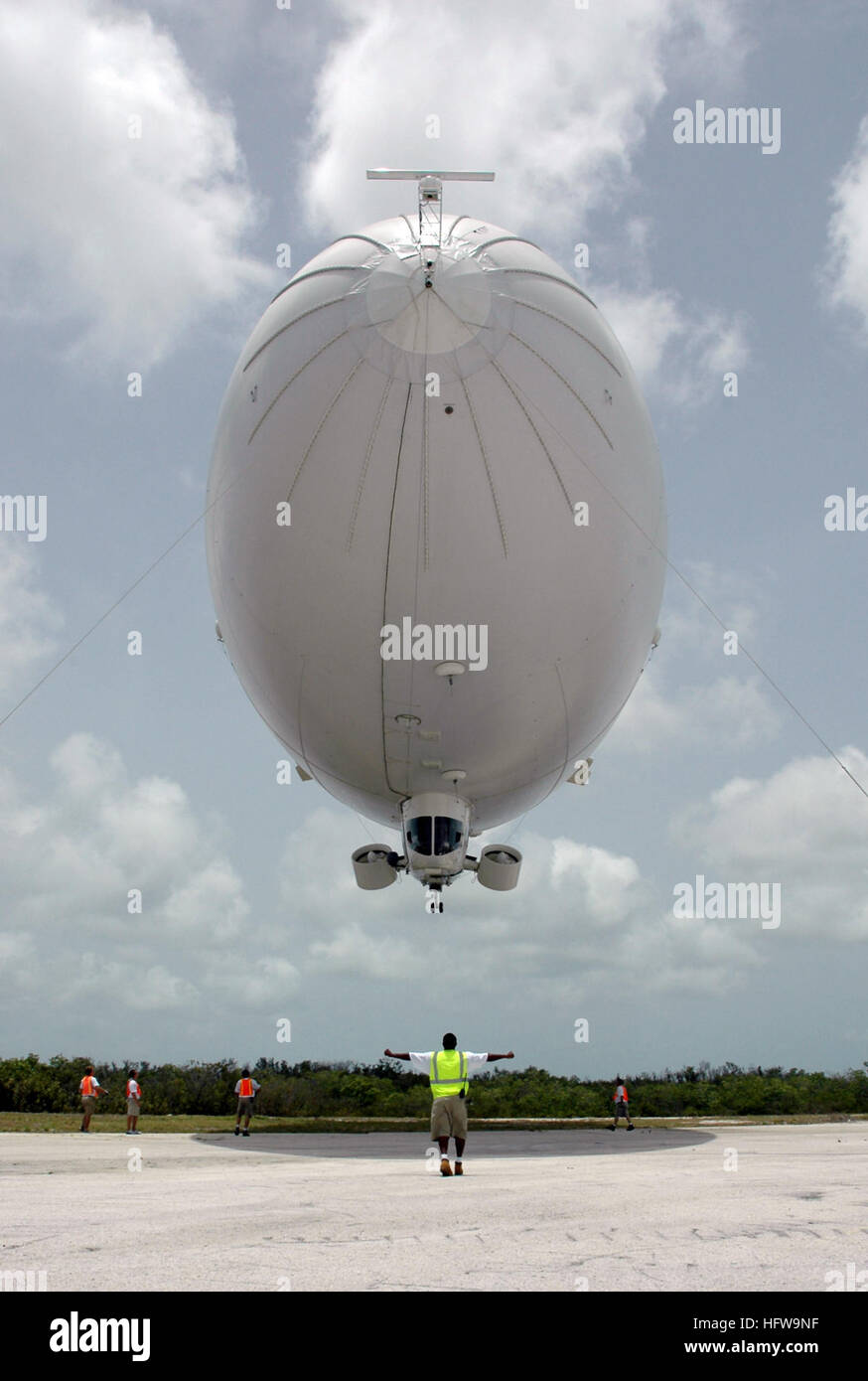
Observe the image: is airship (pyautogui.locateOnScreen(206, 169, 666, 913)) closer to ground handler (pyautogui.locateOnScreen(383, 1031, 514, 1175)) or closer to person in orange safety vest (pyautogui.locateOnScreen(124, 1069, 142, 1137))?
ground handler (pyautogui.locateOnScreen(383, 1031, 514, 1175))

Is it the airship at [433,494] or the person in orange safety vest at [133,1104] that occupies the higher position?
the airship at [433,494]

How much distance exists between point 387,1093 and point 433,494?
2890cm

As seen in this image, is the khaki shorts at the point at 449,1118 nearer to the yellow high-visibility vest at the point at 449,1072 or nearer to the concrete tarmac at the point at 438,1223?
the yellow high-visibility vest at the point at 449,1072

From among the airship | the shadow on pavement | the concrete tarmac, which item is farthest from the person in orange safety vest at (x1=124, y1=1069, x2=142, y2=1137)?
the airship

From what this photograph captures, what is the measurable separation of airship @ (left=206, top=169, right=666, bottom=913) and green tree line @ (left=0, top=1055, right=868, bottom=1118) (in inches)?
892

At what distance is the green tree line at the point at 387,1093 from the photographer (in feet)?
108

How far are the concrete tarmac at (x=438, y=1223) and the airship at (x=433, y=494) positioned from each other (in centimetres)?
588

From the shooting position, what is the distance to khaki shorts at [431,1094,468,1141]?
39.7 feet

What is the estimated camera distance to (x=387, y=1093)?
35562mm

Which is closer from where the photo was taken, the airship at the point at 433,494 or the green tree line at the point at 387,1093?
the airship at the point at 433,494

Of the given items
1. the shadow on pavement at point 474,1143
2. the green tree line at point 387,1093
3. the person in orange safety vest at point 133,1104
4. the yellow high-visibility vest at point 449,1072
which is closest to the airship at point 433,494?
the yellow high-visibility vest at point 449,1072

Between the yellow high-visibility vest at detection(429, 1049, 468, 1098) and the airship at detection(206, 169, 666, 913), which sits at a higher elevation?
the airship at detection(206, 169, 666, 913)
